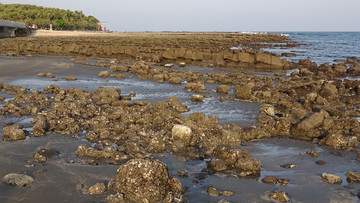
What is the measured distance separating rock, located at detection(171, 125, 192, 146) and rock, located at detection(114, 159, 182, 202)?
2.73 metres

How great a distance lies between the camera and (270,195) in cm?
670

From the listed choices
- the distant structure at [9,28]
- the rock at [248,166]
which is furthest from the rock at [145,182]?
the distant structure at [9,28]

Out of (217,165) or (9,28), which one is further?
(9,28)

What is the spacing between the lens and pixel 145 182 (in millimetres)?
6285

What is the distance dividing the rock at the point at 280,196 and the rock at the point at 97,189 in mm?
3191

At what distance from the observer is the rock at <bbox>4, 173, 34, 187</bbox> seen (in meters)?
6.80

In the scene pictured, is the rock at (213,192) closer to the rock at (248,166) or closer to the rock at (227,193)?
the rock at (227,193)

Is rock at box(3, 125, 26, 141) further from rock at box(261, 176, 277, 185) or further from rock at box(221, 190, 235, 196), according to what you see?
rock at box(261, 176, 277, 185)

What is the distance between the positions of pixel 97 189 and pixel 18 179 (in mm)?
1663

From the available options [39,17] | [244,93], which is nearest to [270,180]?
[244,93]

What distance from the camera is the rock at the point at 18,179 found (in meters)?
6.80

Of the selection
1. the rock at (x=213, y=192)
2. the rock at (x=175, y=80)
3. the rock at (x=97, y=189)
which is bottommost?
the rock at (x=213, y=192)

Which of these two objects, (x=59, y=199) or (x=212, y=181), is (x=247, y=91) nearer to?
(x=212, y=181)

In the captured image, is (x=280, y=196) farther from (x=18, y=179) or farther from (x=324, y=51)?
(x=324, y=51)
